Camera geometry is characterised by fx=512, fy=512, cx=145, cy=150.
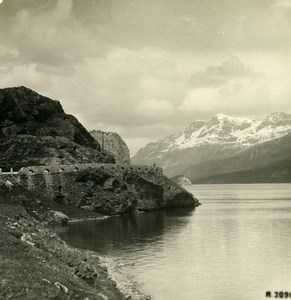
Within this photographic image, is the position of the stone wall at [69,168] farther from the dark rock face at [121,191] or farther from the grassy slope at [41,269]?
the grassy slope at [41,269]

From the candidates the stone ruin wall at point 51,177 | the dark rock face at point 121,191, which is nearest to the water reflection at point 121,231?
the dark rock face at point 121,191

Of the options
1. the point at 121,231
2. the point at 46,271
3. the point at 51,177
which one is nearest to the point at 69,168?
the point at 51,177

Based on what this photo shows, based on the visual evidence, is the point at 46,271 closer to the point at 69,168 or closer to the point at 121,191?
the point at 69,168

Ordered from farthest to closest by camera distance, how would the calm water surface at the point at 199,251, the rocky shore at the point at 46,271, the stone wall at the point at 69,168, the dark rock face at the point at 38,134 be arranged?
the dark rock face at the point at 38,134
the stone wall at the point at 69,168
the calm water surface at the point at 199,251
the rocky shore at the point at 46,271

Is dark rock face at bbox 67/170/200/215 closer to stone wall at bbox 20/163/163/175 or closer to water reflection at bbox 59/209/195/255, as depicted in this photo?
stone wall at bbox 20/163/163/175

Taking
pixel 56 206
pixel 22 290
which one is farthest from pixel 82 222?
pixel 22 290

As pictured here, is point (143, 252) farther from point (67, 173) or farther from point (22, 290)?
point (67, 173)
